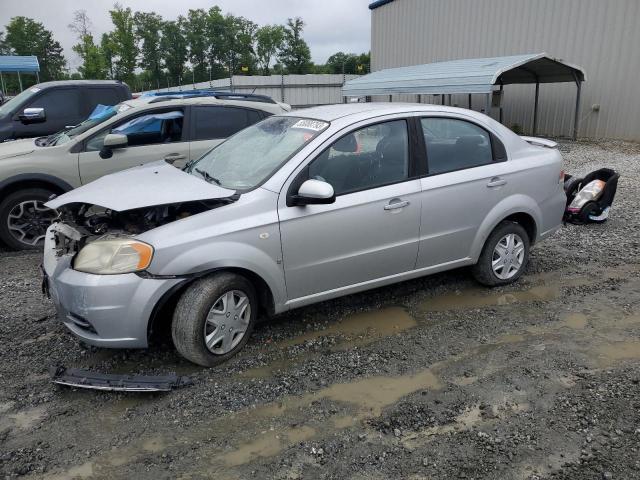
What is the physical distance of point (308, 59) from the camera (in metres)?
72.5

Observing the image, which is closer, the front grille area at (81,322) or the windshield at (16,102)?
the front grille area at (81,322)

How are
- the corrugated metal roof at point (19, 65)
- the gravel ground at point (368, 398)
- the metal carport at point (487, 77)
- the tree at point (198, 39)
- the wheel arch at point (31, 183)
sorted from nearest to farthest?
1. the gravel ground at point (368, 398)
2. the wheel arch at point (31, 183)
3. the metal carport at point (487, 77)
4. the corrugated metal roof at point (19, 65)
5. the tree at point (198, 39)

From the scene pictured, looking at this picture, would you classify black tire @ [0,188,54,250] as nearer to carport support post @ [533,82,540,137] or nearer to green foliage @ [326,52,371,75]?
carport support post @ [533,82,540,137]

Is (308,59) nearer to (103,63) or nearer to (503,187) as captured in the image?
(103,63)

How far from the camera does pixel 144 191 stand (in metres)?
3.55

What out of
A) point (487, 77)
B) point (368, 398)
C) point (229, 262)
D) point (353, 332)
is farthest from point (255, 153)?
point (487, 77)

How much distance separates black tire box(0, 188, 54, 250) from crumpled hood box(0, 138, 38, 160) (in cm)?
45

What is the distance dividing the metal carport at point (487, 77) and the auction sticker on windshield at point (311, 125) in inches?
392

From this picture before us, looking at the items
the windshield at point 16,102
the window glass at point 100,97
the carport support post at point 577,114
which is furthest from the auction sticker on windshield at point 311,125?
the carport support post at point 577,114

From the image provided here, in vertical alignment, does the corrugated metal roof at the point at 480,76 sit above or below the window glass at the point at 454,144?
above

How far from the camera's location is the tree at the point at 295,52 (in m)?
71.4

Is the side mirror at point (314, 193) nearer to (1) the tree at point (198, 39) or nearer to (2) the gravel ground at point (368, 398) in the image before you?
(2) the gravel ground at point (368, 398)

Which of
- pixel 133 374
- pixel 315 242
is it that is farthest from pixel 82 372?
pixel 315 242

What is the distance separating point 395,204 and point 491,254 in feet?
4.20
